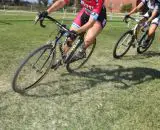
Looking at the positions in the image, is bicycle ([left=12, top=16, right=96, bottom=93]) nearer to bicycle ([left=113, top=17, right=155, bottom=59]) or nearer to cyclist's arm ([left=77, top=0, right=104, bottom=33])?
cyclist's arm ([left=77, top=0, right=104, bottom=33])

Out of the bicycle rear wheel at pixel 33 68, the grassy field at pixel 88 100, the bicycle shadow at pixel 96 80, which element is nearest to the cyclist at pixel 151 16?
the grassy field at pixel 88 100

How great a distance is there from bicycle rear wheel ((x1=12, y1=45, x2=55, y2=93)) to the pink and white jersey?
1.08m

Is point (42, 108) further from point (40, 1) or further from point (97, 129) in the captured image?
point (40, 1)

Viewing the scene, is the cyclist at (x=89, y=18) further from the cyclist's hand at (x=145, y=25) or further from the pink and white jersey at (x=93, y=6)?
the cyclist's hand at (x=145, y=25)

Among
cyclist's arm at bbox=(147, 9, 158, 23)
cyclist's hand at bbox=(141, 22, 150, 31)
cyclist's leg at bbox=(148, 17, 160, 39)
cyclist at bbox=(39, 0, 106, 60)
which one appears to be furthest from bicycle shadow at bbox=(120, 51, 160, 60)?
cyclist at bbox=(39, 0, 106, 60)

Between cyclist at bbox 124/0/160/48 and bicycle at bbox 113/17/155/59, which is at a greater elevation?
cyclist at bbox 124/0/160/48

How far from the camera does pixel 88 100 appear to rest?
646cm

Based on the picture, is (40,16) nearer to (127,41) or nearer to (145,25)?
(127,41)

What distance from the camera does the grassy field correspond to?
17.9 ft

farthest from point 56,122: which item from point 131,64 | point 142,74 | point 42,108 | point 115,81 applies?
point 131,64

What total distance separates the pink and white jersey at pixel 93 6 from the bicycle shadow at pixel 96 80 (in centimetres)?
149

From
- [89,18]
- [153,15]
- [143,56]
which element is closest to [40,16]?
[89,18]

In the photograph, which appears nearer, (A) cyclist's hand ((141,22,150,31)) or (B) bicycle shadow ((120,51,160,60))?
(A) cyclist's hand ((141,22,150,31))

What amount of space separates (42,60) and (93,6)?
1.58 meters
